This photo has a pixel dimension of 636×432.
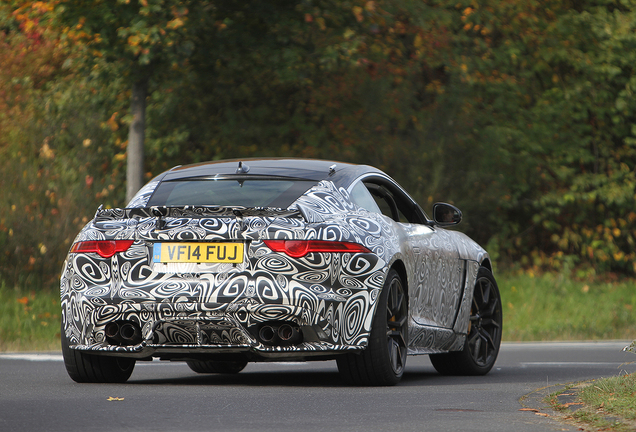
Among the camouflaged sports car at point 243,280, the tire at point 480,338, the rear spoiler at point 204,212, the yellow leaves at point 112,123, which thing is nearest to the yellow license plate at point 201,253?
the camouflaged sports car at point 243,280

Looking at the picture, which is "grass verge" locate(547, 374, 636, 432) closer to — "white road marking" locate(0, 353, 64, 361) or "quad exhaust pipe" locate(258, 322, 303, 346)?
"quad exhaust pipe" locate(258, 322, 303, 346)

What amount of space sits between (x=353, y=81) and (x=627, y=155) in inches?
293

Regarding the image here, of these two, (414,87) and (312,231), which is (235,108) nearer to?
(414,87)

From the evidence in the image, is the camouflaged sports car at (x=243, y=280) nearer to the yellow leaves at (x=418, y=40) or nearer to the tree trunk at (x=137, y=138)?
the tree trunk at (x=137, y=138)

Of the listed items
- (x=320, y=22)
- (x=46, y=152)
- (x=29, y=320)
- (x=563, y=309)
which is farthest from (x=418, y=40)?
(x=29, y=320)

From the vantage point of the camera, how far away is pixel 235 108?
72.1ft

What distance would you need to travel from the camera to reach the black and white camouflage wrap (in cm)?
697

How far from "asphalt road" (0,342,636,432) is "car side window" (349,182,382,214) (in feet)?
4.04

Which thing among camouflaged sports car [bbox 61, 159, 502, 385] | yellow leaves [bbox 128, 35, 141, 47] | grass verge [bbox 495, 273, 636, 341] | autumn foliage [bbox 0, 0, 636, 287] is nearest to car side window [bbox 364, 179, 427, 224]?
camouflaged sports car [bbox 61, 159, 502, 385]

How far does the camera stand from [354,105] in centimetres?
2234

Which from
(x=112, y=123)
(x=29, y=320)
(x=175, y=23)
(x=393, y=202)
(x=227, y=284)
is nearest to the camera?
(x=227, y=284)

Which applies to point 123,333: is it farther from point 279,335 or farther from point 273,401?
point 273,401

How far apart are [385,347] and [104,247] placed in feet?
6.22

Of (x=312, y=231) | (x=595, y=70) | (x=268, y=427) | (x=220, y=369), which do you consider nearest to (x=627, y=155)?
(x=595, y=70)
